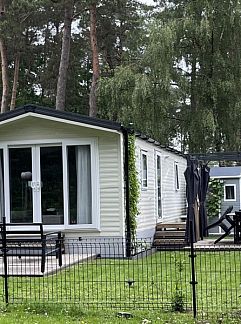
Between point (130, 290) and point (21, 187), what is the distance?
5566 mm

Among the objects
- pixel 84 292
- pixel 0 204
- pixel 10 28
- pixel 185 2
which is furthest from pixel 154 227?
pixel 10 28

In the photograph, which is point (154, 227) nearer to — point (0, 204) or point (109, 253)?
point (109, 253)

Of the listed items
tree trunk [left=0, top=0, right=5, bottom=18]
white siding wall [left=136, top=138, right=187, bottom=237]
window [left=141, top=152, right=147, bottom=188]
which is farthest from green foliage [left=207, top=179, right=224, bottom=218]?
tree trunk [left=0, top=0, right=5, bottom=18]

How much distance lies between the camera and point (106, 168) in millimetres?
12438

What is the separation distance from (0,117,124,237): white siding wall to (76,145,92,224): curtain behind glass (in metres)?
0.25

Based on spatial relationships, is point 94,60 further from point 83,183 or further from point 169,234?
point 83,183

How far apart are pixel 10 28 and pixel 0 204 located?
649 inches

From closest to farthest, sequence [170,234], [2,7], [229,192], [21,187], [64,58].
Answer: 1. [21,187]
2. [170,234]
3. [229,192]
4. [64,58]
5. [2,7]

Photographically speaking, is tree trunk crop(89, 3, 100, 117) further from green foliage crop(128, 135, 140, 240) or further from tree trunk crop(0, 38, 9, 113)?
green foliage crop(128, 135, 140, 240)

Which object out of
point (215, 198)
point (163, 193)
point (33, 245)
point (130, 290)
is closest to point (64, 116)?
point (33, 245)

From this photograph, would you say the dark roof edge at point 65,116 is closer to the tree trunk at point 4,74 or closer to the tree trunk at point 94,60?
the tree trunk at point 94,60

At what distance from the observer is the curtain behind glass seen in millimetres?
12453

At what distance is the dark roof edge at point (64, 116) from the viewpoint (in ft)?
39.4

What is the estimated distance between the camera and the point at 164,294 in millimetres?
7379
